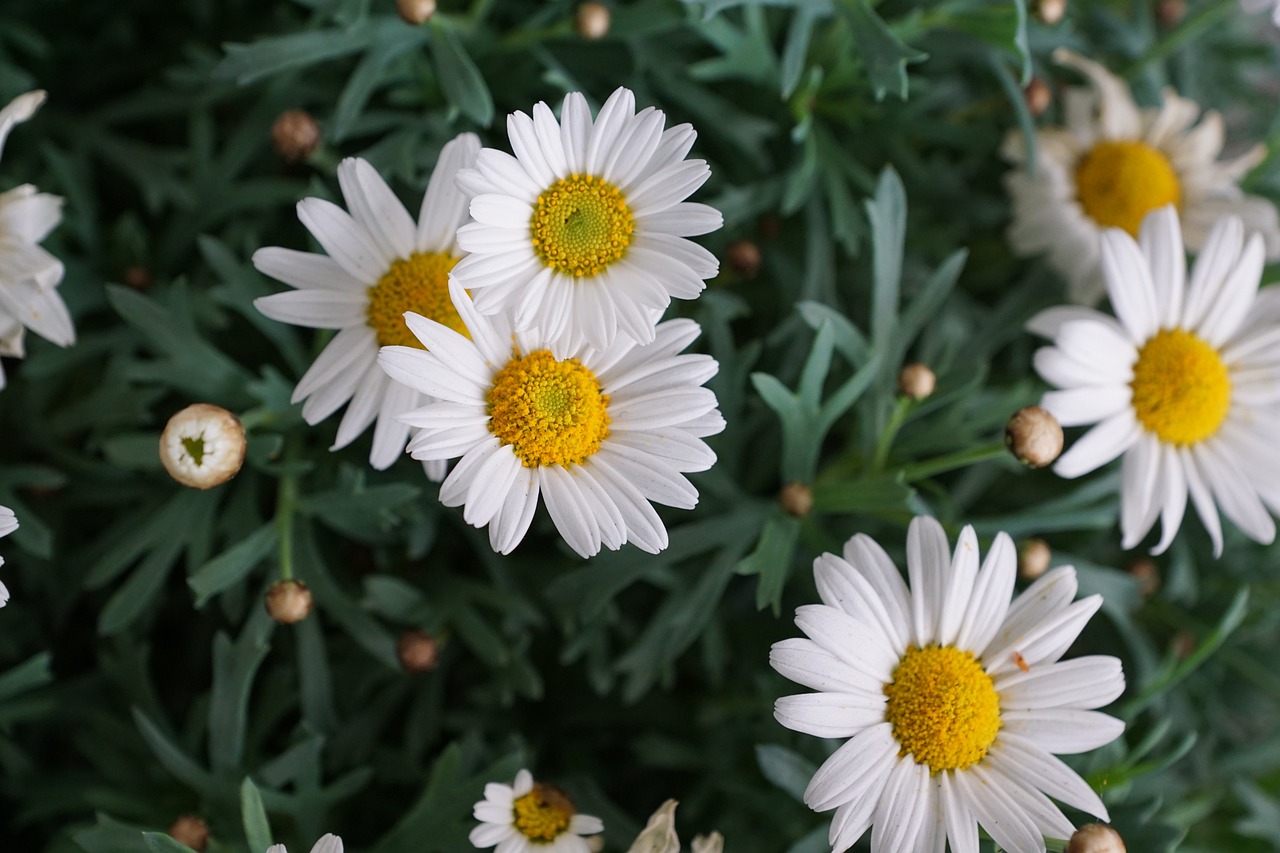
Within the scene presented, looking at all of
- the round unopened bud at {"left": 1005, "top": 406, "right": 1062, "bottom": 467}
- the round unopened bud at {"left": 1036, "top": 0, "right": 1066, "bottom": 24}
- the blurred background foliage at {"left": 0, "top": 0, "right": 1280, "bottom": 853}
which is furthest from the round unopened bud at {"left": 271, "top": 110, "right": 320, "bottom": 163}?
the round unopened bud at {"left": 1036, "top": 0, "right": 1066, "bottom": 24}

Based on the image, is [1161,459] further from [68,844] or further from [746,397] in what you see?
[68,844]

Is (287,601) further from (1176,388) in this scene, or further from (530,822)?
(1176,388)

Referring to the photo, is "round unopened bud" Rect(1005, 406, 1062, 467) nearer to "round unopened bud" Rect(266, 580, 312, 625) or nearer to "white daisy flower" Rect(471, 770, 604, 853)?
"white daisy flower" Rect(471, 770, 604, 853)

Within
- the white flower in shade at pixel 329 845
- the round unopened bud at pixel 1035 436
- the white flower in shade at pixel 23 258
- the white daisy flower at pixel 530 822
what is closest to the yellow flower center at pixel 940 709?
the round unopened bud at pixel 1035 436

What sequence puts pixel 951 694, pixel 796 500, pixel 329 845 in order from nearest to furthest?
pixel 329 845, pixel 951 694, pixel 796 500

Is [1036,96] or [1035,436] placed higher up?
[1036,96]

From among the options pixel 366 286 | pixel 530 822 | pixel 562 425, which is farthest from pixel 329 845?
pixel 366 286

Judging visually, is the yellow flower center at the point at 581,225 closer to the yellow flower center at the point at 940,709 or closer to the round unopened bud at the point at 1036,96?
the yellow flower center at the point at 940,709
